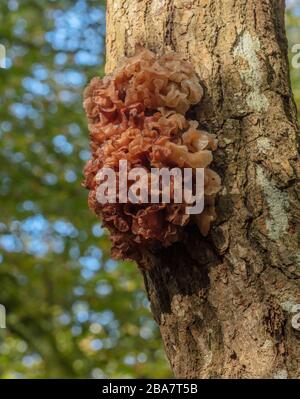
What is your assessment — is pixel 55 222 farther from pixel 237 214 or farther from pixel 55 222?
pixel 237 214

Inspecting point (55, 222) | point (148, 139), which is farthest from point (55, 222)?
point (148, 139)

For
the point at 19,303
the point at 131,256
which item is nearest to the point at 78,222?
the point at 19,303

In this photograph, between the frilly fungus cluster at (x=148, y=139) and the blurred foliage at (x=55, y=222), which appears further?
the blurred foliage at (x=55, y=222)

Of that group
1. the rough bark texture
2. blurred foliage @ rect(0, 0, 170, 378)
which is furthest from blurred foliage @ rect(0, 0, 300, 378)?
the rough bark texture

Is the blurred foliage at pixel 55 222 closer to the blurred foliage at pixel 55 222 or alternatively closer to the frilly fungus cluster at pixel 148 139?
the blurred foliage at pixel 55 222

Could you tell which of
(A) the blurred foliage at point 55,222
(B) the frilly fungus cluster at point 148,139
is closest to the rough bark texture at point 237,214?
(B) the frilly fungus cluster at point 148,139
